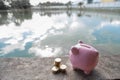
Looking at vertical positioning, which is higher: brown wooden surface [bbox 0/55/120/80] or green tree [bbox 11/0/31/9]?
green tree [bbox 11/0/31/9]

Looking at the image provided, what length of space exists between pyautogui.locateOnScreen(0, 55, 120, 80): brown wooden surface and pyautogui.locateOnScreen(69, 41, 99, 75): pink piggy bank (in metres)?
0.11

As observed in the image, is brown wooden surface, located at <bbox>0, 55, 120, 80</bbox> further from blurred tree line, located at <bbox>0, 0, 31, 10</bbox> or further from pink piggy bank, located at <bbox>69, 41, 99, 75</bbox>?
blurred tree line, located at <bbox>0, 0, 31, 10</bbox>

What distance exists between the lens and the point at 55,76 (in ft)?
5.91

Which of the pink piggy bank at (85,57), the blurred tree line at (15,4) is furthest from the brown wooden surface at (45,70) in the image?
the blurred tree line at (15,4)

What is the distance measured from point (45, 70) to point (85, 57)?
0.59 meters

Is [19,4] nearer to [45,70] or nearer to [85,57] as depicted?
[45,70]

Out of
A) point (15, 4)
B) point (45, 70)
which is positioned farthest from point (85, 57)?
point (15, 4)

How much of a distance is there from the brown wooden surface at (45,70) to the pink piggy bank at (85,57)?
0.37 ft

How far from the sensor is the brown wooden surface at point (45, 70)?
69.8 inches

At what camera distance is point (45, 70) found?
1.94 meters

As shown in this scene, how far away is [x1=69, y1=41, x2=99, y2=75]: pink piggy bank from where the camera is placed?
5.66 ft

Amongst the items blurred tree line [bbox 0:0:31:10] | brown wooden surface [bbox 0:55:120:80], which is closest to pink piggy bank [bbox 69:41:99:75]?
brown wooden surface [bbox 0:55:120:80]

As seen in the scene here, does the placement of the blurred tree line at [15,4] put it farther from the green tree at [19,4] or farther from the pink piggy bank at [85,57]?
the pink piggy bank at [85,57]

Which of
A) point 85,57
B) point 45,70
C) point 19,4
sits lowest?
point 45,70
